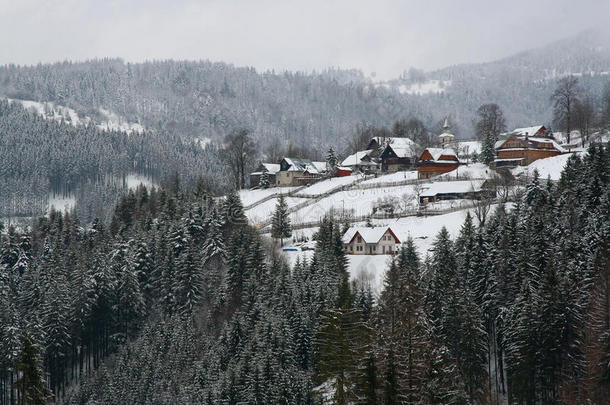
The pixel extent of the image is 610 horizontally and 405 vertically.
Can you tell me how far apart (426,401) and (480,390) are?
1397 cm

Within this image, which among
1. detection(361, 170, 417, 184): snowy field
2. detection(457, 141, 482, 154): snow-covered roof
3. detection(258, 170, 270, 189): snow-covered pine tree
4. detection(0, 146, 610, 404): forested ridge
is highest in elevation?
detection(457, 141, 482, 154): snow-covered roof

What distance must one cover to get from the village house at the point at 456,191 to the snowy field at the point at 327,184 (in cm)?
1730

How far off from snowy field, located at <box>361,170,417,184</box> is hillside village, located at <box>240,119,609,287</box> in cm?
18

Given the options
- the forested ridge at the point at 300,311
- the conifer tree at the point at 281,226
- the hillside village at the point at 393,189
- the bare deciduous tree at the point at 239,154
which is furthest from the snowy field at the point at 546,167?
the bare deciduous tree at the point at 239,154

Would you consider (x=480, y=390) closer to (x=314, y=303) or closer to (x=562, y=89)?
(x=314, y=303)

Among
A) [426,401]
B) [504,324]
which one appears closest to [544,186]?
[504,324]

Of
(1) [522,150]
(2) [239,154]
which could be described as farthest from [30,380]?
(2) [239,154]

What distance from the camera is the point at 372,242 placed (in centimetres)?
8044

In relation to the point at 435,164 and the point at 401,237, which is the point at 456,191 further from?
the point at 435,164

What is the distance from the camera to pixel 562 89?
124 metres

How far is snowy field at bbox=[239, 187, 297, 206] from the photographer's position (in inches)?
4306

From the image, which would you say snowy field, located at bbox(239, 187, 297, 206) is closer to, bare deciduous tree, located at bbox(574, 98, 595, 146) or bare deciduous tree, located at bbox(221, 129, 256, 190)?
bare deciduous tree, located at bbox(221, 129, 256, 190)

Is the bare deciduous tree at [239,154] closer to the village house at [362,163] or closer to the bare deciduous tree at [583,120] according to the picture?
the village house at [362,163]

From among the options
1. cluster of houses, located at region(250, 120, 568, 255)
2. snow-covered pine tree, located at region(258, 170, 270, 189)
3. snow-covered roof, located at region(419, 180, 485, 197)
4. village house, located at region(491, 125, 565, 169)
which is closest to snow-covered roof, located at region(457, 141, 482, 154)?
cluster of houses, located at region(250, 120, 568, 255)
